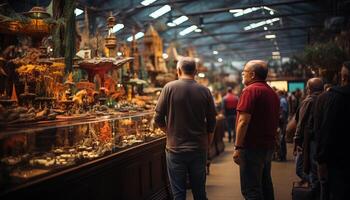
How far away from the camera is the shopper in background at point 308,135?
4.53 meters

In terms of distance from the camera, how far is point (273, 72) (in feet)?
58.2

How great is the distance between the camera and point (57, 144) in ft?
10.9

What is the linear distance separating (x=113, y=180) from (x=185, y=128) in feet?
3.14

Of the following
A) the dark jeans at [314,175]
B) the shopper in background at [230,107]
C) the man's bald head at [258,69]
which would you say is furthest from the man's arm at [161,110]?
the shopper in background at [230,107]

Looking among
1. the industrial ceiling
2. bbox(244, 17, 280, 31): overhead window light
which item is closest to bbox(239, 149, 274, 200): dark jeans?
the industrial ceiling

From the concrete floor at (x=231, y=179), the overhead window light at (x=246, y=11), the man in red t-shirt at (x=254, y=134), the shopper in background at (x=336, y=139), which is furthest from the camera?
the overhead window light at (x=246, y=11)

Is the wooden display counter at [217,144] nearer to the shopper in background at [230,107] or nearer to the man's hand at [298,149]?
the shopper in background at [230,107]

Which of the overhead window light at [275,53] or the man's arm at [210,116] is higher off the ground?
the overhead window light at [275,53]

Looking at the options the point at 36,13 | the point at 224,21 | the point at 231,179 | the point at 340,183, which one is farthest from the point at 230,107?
the point at 340,183

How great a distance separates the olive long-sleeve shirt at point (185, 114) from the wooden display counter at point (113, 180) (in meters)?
0.69

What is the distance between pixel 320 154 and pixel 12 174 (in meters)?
2.19

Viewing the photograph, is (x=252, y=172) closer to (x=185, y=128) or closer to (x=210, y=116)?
(x=210, y=116)

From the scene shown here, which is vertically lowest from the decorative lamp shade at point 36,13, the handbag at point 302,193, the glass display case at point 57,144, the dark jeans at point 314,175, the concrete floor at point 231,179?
the concrete floor at point 231,179

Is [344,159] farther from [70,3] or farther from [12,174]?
[70,3]
